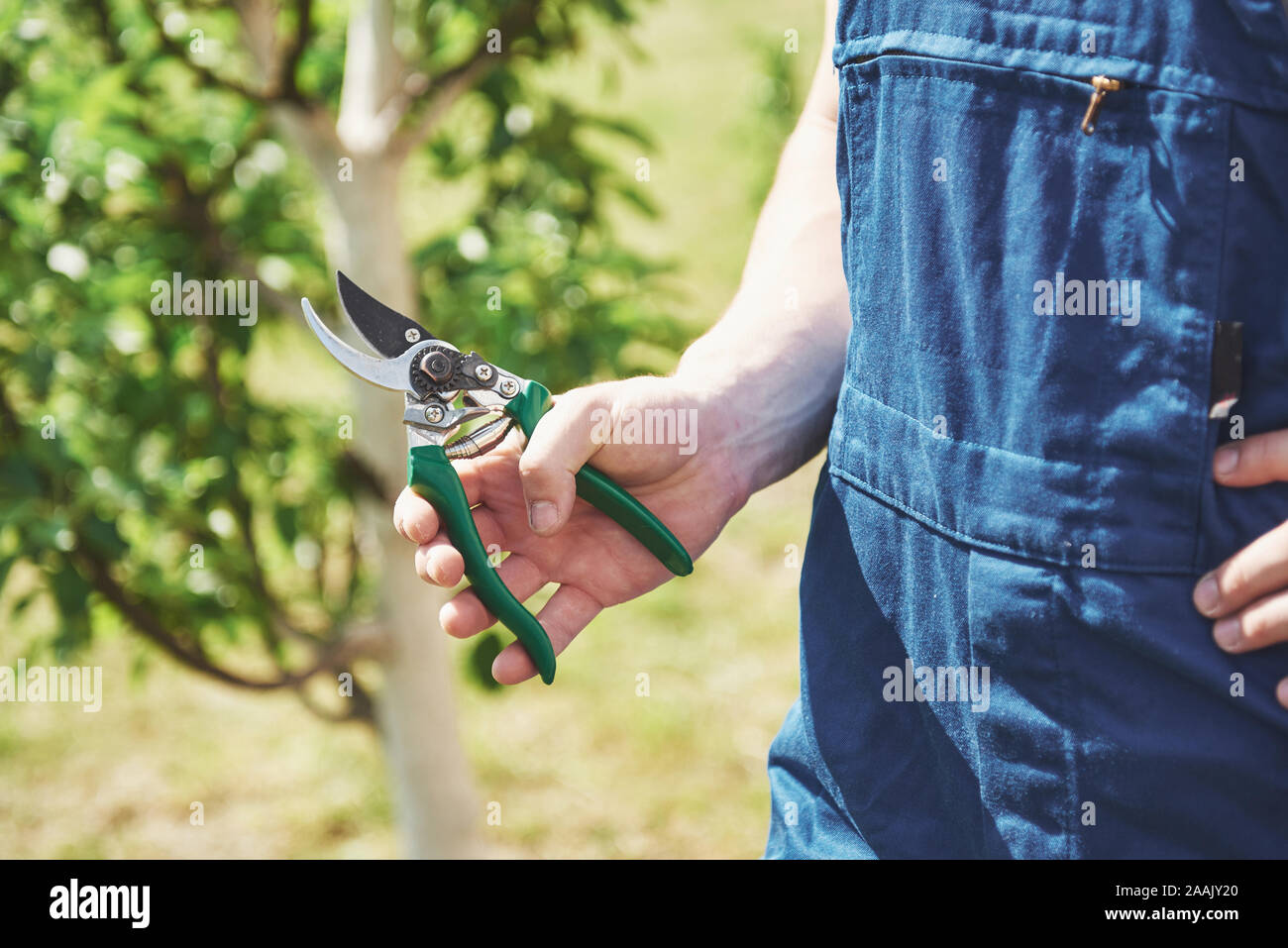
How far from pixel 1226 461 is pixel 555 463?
0.58 meters

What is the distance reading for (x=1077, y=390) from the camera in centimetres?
89

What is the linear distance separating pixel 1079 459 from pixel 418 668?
176cm

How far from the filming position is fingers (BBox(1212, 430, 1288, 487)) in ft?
2.69

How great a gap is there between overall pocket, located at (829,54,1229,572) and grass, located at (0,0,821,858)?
83.4 inches

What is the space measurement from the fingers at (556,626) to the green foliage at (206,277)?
712 millimetres

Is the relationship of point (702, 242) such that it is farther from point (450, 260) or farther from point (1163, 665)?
point (1163, 665)

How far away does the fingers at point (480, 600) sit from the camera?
1.15 m

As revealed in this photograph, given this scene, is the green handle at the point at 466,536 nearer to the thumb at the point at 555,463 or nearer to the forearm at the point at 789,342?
the thumb at the point at 555,463

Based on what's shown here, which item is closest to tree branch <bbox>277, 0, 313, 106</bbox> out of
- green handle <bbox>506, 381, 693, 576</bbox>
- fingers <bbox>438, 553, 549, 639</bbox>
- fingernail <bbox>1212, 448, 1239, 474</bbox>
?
green handle <bbox>506, 381, 693, 576</bbox>

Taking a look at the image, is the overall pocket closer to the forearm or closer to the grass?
the forearm

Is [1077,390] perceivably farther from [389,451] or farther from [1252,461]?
[389,451]

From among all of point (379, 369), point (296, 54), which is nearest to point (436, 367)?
point (379, 369)

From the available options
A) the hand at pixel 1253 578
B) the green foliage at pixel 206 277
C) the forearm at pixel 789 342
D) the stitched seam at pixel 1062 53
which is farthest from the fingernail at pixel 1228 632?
the green foliage at pixel 206 277
